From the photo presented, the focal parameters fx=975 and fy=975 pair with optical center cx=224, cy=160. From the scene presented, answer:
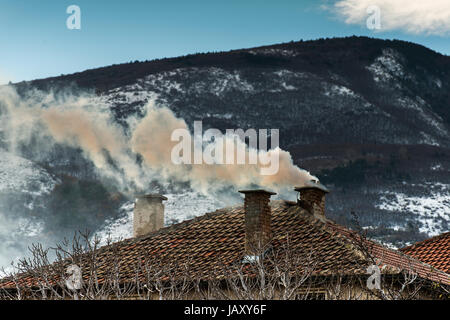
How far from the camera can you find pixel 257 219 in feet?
80.6

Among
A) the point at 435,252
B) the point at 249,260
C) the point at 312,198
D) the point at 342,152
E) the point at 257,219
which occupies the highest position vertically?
the point at 312,198

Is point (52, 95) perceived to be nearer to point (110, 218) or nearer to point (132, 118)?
point (132, 118)

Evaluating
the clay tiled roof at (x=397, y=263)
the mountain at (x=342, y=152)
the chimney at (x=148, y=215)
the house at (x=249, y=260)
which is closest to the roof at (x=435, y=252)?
the clay tiled roof at (x=397, y=263)

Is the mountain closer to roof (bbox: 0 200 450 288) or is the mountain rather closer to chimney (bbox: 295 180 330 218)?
chimney (bbox: 295 180 330 218)

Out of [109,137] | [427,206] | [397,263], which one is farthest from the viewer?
[427,206]

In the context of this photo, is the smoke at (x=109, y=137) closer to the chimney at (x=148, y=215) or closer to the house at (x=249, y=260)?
the chimney at (x=148, y=215)

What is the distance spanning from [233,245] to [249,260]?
178 centimetres

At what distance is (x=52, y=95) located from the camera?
18750 cm

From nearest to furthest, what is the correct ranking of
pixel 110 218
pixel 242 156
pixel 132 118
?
pixel 242 156
pixel 110 218
pixel 132 118

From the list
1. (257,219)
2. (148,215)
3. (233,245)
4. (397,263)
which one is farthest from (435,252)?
(148,215)

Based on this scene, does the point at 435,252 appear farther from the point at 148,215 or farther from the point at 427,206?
the point at 427,206

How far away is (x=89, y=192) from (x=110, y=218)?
10.5m

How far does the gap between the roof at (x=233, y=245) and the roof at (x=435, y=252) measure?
1.79 m
